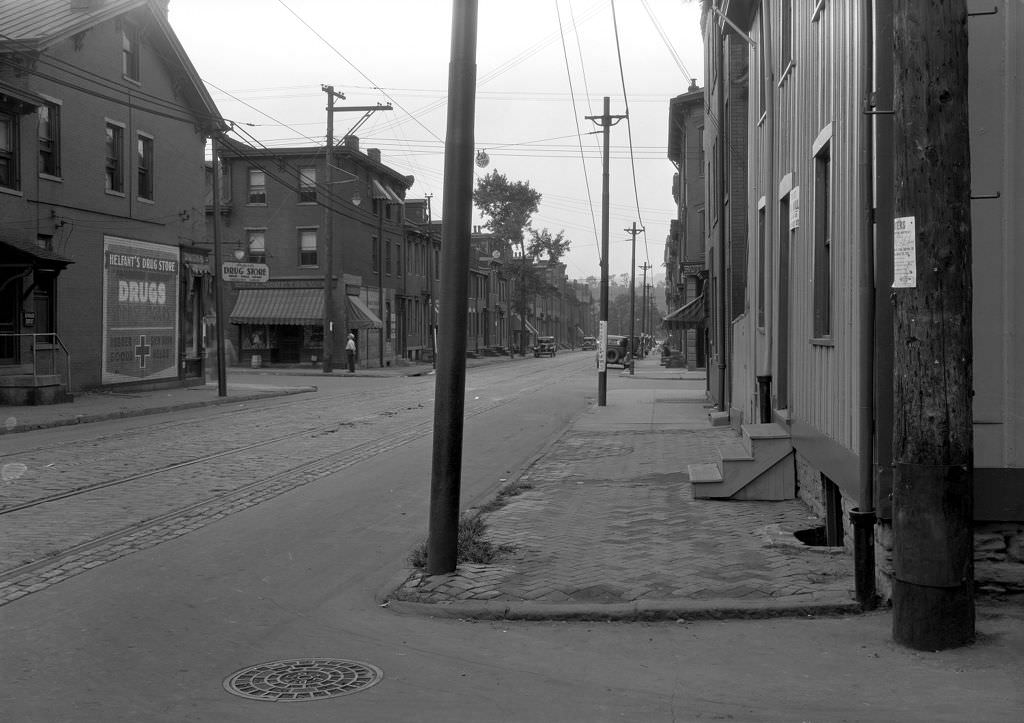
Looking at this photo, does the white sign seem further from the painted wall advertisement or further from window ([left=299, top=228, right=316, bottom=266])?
window ([left=299, top=228, right=316, bottom=266])

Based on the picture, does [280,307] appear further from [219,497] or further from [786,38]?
[786,38]

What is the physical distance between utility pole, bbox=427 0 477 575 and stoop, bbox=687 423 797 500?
3965 mm

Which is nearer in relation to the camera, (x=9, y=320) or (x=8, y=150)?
(x=8, y=150)

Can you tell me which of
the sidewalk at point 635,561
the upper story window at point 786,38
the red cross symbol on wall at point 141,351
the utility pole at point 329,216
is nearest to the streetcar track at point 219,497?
the sidewalk at point 635,561

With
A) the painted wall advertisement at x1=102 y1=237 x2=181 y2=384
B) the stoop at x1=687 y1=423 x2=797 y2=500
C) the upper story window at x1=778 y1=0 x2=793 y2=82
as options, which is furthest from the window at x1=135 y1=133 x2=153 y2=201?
the stoop at x1=687 y1=423 x2=797 y2=500

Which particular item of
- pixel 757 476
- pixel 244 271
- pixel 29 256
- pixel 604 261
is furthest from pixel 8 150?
pixel 757 476

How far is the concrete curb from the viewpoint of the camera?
19.7 ft

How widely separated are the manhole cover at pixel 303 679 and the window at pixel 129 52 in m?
25.9

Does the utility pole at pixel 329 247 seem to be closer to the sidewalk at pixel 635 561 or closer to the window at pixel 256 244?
the window at pixel 256 244

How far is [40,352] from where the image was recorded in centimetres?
2406

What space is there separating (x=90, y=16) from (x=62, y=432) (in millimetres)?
13241

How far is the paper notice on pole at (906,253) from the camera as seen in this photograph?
205 inches

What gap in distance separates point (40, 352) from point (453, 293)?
66.3 feet

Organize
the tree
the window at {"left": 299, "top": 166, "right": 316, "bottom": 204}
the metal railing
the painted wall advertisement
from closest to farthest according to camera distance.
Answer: the metal railing, the painted wall advertisement, the window at {"left": 299, "top": 166, "right": 316, "bottom": 204}, the tree
